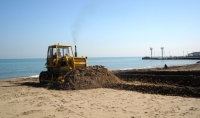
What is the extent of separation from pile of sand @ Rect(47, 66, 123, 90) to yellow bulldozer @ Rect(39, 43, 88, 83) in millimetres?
733

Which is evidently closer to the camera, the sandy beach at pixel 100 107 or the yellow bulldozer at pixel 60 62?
the sandy beach at pixel 100 107

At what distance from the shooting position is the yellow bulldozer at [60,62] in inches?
590

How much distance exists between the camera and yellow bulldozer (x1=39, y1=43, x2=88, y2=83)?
14984 mm

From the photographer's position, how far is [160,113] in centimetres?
734

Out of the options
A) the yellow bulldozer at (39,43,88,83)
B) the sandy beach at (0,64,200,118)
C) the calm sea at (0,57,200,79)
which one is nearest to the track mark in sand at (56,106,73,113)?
the sandy beach at (0,64,200,118)

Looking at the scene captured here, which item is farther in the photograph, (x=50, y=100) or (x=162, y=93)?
(x=162, y=93)

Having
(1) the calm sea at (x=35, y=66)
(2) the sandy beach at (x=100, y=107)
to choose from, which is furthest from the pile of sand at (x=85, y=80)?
(1) the calm sea at (x=35, y=66)

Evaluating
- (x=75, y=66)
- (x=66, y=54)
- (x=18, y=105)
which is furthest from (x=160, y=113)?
(x=66, y=54)

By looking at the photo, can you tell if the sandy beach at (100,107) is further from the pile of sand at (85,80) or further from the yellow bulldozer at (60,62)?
the yellow bulldozer at (60,62)

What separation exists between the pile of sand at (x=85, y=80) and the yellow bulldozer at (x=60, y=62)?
733 mm

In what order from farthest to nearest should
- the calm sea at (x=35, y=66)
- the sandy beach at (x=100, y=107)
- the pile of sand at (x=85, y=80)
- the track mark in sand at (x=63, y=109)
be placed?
1. the calm sea at (x=35, y=66)
2. the pile of sand at (x=85, y=80)
3. the track mark in sand at (x=63, y=109)
4. the sandy beach at (x=100, y=107)

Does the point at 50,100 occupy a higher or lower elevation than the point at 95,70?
lower

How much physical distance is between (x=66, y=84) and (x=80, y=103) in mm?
4517

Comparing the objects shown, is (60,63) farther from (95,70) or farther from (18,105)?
(18,105)
